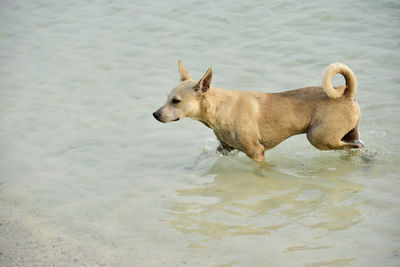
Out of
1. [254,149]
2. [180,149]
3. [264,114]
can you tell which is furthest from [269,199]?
[180,149]

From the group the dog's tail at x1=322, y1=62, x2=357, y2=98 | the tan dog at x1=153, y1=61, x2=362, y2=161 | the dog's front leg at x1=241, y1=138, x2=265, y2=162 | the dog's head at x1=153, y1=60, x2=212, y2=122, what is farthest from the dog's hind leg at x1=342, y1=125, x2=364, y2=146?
the dog's head at x1=153, y1=60, x2=212, y2=122

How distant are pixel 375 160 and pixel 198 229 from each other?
99.7 inches

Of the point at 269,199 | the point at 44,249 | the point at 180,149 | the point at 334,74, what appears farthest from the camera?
the point at 180,149

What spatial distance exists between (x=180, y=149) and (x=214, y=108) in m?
1.21

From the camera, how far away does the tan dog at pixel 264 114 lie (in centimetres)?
556

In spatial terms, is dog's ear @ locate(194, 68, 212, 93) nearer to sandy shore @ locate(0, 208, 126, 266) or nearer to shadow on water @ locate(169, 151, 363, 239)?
shadow on water @ locate(169, 151, 363, 239)

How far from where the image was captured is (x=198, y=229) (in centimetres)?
Result: 468

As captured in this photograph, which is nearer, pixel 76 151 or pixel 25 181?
pixel 25 181

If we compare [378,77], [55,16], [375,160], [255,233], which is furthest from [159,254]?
[55,16]

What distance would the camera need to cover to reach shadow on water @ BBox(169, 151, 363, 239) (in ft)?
15.3

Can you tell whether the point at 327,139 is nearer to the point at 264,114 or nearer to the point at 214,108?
the point at 264,114

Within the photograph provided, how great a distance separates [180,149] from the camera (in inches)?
268

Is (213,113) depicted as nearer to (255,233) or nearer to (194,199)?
(194,199)

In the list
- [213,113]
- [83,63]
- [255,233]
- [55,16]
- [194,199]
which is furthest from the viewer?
[55,16]
